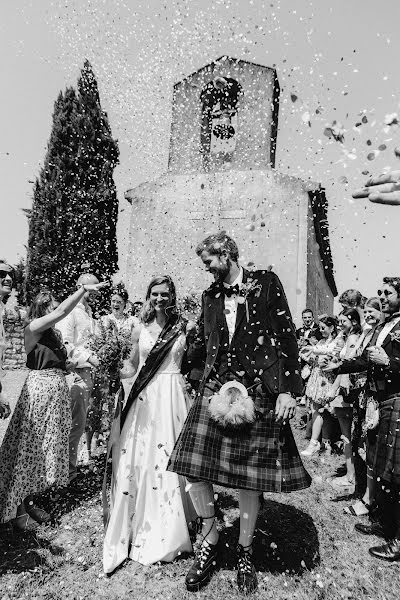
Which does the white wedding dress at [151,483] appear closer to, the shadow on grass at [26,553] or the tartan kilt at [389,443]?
the shadow on grass at [26,553]

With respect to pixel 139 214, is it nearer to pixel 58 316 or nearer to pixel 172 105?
pixel 172 105

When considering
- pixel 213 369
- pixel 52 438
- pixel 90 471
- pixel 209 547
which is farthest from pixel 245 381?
pixel 90 471

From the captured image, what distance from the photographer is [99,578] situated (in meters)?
3.10

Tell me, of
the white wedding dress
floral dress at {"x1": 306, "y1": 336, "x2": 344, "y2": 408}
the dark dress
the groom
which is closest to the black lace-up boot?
the groom

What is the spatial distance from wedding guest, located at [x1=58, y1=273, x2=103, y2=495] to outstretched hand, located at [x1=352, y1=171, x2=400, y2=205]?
383 cm

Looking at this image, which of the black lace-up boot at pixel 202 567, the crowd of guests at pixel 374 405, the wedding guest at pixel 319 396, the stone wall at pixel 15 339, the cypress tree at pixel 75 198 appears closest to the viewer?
the black lace-up boot at pixel 202 567

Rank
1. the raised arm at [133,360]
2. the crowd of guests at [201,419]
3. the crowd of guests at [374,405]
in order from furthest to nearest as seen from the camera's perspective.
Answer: the raised arm at [133,360] → the crowd of guests at [374,405] → the crowd of guests at [201,419]

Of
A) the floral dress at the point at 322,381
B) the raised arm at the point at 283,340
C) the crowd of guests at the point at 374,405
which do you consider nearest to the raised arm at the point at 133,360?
the raised arm at the point at 283,340

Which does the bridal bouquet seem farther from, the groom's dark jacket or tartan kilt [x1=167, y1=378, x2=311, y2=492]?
tartan kilt [x1=167, y1=378, x2=311, y2=492]

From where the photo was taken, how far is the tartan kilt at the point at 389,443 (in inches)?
137

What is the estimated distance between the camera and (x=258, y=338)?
319 centimetres

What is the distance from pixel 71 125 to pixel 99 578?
2221cm

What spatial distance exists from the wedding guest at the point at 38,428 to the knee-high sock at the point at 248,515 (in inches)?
73.5

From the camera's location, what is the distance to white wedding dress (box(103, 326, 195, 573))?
334 centimetres
